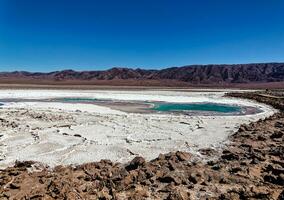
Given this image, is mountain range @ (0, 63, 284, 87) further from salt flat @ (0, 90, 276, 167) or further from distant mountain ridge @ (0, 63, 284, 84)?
salt flat @ (0, 90, 276, 167)

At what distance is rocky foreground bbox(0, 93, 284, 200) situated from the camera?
22.9 feet

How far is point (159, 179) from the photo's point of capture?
25.9 ft

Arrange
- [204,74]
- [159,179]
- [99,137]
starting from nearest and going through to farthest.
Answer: [159,179] → [99,137] → [204,74]

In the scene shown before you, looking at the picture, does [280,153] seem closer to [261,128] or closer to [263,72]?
[261,128]

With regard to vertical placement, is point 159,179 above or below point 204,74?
above

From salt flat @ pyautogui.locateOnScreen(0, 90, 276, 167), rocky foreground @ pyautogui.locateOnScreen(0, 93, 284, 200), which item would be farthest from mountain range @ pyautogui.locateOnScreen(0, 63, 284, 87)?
rocky foreground @ pyautogui.locateOnScreen(0, 93, 284, 200)

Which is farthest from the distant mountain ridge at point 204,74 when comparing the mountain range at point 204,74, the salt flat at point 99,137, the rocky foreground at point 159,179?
the rocky foreground at point 159,179

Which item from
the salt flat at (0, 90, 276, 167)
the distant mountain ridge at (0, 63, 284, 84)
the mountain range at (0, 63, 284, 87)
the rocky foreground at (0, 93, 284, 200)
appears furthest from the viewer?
the distant mountain ridge at (0, 63, 284, 84)

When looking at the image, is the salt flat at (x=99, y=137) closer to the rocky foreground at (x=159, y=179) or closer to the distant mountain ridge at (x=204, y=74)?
the rocky foreground at (x=159, y=179)

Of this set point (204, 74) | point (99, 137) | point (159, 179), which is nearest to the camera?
point (159, 179)

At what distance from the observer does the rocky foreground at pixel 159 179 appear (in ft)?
22.9

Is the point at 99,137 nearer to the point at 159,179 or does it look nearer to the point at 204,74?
the point at 159,179

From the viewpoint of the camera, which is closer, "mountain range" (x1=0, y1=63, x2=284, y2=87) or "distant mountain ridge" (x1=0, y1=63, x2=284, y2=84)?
"mountain range" (x1=0, y1=63, x2=284, y2=87)

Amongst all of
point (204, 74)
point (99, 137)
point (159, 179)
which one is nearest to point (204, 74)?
point (204, 74)
